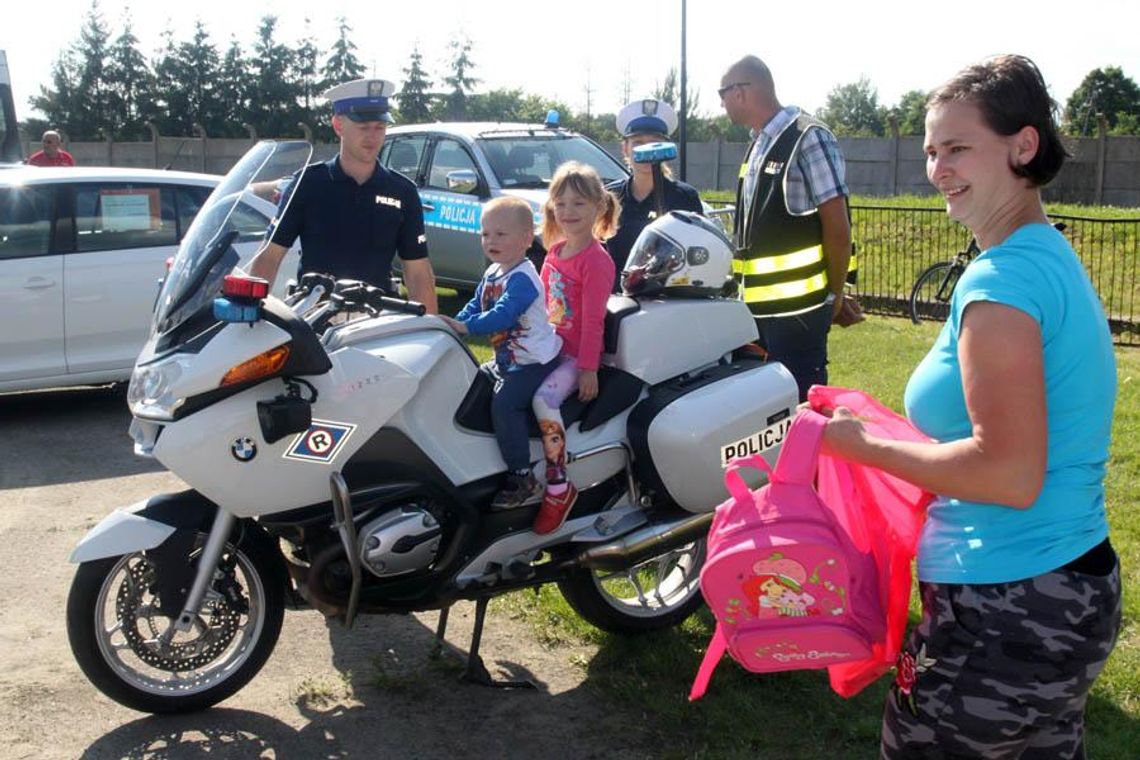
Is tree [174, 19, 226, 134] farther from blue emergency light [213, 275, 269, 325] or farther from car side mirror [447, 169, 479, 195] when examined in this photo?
blue emergency light [213, 275, 269, 325]

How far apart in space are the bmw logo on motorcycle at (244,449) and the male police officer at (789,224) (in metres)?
2.29

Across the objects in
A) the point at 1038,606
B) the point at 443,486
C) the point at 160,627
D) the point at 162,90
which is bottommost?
the point at 160,627

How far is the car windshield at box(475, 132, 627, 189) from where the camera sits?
38.5 ft

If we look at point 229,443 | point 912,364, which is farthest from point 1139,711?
point 912,364

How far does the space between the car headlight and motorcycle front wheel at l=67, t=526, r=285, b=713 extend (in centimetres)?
43

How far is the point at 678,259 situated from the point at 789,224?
0.77 meters

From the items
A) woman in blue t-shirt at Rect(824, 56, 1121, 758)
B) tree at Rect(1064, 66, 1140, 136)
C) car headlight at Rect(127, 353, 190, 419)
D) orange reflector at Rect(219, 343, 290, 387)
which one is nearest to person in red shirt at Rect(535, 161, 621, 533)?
orange reflector at Rect(219, 343, 290, 387)

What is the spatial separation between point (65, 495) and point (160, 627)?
2.99 metres

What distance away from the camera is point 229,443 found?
375 cm

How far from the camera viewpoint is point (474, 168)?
39.1ft

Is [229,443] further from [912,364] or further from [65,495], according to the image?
[912,364]

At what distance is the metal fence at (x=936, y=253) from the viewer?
41.0 feet

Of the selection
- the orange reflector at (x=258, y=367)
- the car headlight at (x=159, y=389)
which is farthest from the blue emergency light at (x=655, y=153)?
the car headlight at (x=159, y=389)

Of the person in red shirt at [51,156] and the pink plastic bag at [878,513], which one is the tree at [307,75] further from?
the pink plastic bag at [878,513]
